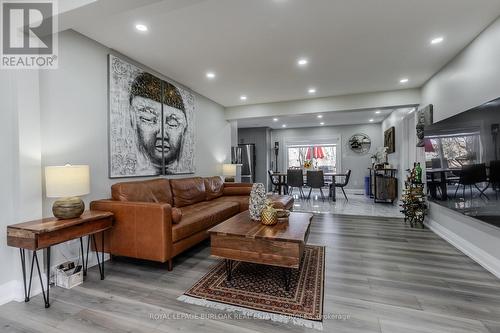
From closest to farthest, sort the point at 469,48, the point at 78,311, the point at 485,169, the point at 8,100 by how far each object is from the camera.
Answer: the point at 78,311 → the point at 8,100 → the point at 485,169 → the point at 469,48

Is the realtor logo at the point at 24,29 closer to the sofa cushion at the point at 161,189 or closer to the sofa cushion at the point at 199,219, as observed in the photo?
the sofa cushion at the point at 161,189

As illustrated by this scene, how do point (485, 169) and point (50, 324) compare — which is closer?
point (50, 324)

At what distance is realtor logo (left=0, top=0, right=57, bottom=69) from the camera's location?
197 cm

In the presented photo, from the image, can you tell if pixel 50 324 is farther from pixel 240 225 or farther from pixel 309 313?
pixel 309 313

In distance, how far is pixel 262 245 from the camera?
2.04 m

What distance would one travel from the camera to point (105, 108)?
296cm

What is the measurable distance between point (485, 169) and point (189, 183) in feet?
12.2

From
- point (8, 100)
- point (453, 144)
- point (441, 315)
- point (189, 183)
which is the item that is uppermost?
point (8, 100)

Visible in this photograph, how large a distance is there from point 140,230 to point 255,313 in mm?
1418

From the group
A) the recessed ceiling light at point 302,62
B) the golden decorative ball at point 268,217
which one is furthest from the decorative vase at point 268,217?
the recessed ceiling light at point 302,62

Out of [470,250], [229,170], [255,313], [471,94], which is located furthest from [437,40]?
[229,170]

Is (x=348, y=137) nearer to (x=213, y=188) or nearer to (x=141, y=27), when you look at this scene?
(x=213, y=188)

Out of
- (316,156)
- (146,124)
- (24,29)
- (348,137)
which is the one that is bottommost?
(316,156)

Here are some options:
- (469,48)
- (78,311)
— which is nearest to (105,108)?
(78,311)
